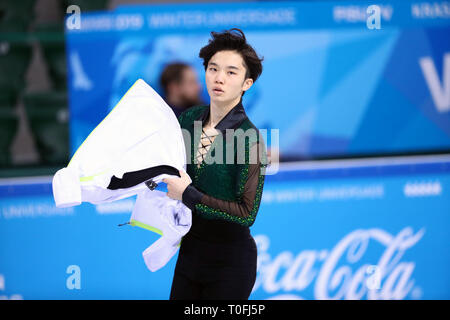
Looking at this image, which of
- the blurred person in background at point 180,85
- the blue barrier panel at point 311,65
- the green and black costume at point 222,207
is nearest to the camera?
the green and black costume at point 222,207

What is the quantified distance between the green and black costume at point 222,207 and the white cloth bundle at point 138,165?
0.24ft

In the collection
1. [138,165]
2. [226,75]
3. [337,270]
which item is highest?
[226,75]

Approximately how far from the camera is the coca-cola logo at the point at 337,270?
476cm

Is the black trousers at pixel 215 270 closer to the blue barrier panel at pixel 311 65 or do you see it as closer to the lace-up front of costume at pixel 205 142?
the lace-up front of costume at pixel 205 142

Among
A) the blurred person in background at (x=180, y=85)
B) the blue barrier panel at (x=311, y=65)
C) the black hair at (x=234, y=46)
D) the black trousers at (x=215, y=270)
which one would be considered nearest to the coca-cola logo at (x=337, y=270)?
the blue barrier panel at (x=311, y=65)

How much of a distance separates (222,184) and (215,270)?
370 millimetres

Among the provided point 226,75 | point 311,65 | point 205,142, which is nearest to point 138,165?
point 205,142

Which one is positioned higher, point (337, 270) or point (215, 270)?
point (215, 270)

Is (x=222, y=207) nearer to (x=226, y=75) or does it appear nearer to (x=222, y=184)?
(x=222, y=184)

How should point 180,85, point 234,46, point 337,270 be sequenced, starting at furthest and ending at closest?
point 337,270 < point 180,85 < point 234,46

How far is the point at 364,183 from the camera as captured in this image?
4.80 metres

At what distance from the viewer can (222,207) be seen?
2668 millimetres
